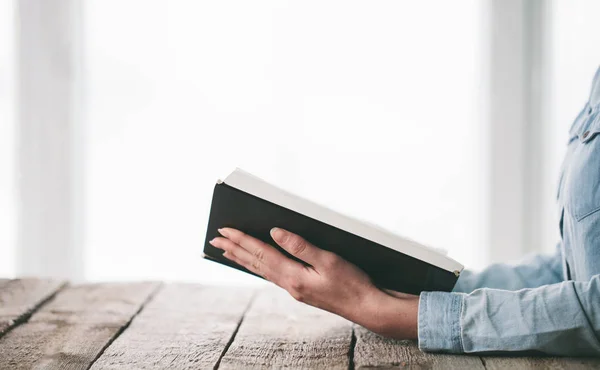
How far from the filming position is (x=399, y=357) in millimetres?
771

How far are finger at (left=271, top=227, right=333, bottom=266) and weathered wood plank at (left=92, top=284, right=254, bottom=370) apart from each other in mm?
145

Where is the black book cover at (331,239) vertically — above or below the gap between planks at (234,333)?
above

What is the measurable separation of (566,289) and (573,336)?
2.1 inches

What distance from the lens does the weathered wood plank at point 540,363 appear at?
0.73 meters

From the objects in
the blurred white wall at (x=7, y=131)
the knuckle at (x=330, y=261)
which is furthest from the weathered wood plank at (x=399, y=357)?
the blurred white wall at (x=7, y=131)

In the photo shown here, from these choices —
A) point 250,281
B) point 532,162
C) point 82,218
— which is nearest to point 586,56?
point 532,162

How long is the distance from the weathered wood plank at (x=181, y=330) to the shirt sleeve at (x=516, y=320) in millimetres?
266

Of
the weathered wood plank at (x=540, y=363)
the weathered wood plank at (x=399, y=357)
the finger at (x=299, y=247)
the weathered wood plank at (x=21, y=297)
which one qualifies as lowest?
the weathered wood plank at (x=21, y=297)

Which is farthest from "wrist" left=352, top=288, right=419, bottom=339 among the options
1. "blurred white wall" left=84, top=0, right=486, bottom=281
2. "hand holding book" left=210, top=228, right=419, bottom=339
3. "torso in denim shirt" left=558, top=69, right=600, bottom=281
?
"blurred white wall" left=84, top=0, right=486, bottom=281

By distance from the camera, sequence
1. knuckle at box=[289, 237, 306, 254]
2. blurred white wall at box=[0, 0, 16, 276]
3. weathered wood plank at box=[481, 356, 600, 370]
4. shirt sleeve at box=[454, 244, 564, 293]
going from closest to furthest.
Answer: weathered wood plank at box=[481, 356, 600, 370] < knuckle at box=[289, 237, 306, 254] < shirt sleeve at box=[454, 244, 564, 293] < blurred white wall at box=[0, 0, 16, 276]

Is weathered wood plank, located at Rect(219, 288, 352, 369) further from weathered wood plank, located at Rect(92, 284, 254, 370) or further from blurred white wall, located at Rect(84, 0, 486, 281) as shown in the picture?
blurred white wall, located at Rect(84, 0, 486, 281)

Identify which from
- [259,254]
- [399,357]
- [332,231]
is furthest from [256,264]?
[399,357]

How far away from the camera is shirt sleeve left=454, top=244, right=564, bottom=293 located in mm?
1018

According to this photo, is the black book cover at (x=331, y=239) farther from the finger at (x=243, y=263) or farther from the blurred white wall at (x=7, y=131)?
the blurred white wall at (x=7, y=131)
